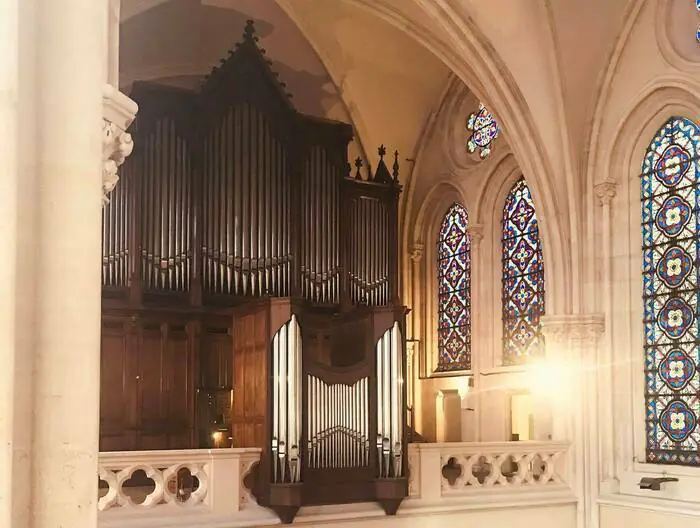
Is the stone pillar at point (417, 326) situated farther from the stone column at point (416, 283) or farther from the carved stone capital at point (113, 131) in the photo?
the carved stone capital at point (113, 131)

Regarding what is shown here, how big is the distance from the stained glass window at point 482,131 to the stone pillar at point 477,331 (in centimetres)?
117

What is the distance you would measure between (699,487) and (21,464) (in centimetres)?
847

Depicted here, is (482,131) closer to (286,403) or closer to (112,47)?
(286,403)

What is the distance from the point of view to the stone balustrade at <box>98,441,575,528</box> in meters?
9.20

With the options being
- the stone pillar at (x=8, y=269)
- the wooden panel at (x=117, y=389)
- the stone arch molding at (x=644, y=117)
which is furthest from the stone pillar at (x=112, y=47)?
the stone arch molding at (x=644, y=117)

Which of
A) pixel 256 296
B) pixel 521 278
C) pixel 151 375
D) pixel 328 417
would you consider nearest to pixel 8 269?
pixel 328 417

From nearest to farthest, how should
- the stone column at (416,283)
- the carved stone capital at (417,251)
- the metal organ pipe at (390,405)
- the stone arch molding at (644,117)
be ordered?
the metal organ pipe at (390,405) < the stone arch molding at (644,117) < the stone column at (416,283) < the carved stone capital at (417,251)

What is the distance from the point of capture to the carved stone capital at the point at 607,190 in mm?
12406

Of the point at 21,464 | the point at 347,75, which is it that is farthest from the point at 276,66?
the point at 21,464

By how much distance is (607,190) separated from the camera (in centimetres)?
1242

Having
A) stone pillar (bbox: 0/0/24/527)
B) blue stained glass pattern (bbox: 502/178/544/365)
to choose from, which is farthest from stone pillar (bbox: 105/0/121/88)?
blue stained glass pattern (bbox: 502/178/544/365)

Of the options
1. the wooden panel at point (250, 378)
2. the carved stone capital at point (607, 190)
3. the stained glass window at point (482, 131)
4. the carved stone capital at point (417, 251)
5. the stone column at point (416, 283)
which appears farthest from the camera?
the carved stone capital at point (417, 251)

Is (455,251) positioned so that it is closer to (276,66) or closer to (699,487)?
(276,66)

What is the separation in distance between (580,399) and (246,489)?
174 inches
